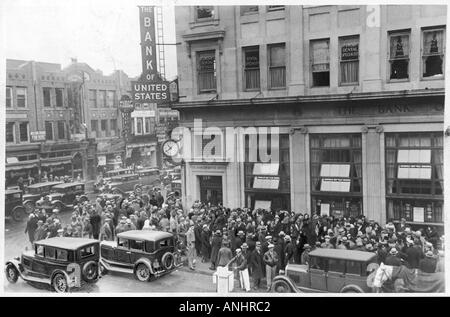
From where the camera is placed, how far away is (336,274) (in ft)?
30.9

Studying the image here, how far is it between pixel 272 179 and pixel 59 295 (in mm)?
5654

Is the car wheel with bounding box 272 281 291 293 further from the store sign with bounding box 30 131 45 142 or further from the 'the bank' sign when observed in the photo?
the store sign with bounding box 30 131 45 142

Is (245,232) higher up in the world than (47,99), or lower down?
lower down

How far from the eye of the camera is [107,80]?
10953 mm

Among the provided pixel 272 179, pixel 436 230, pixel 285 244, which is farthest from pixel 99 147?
pixel 436 230

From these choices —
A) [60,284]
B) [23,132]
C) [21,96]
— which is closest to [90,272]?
[60,284]

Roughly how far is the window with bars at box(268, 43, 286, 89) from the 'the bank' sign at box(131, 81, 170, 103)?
2621 mm

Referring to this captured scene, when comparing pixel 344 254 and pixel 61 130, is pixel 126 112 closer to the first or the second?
pixel 61 130

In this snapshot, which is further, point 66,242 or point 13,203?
point 13,203

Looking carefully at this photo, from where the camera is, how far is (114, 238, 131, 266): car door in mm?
10609

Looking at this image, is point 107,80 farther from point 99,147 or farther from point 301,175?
point 301,175

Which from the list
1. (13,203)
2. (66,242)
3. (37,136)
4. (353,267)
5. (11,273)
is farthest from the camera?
(37,136)

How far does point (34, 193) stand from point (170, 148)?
3.50 metres

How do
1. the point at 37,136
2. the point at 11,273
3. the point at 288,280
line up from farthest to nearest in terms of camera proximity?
the point at 37,136 → the point at 11,273 → the point at 288,280
